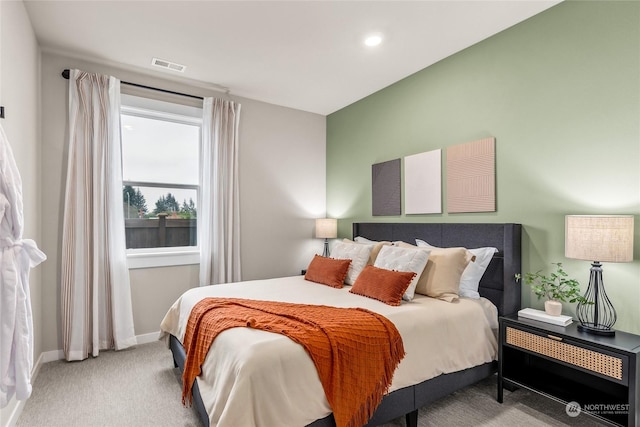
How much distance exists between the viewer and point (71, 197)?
3.14m

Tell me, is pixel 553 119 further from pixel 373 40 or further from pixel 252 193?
pixel 252 193

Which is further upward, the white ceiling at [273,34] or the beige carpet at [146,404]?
the white ceiling at [273,34]

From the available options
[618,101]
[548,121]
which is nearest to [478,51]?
[548,121]

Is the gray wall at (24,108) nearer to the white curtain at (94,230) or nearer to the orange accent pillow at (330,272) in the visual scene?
the white curtain at (94,230)

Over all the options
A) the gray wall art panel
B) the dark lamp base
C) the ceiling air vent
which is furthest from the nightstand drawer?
the ceiling air vent

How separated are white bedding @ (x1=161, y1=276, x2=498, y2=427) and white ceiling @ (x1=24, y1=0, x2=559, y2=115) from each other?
2143 mm

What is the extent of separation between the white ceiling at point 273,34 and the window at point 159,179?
47 centimetres

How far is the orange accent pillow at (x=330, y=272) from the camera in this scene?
315cm

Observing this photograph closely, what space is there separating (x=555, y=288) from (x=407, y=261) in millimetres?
1000

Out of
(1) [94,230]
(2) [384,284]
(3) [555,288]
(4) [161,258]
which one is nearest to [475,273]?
(3) [555,288]

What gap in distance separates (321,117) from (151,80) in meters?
2.24

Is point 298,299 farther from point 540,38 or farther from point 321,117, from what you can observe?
point 321,117

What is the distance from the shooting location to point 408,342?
2064 millimetres

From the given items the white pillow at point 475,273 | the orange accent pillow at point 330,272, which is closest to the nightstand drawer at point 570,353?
the white pillow at point 475,273
